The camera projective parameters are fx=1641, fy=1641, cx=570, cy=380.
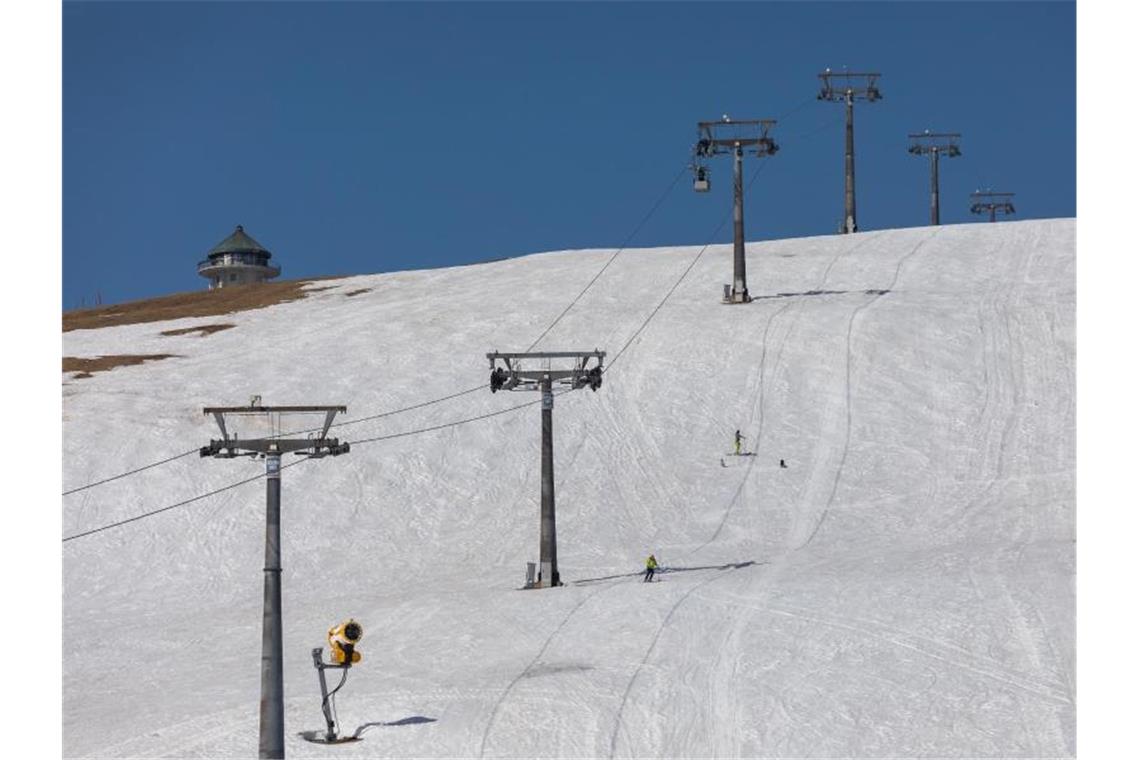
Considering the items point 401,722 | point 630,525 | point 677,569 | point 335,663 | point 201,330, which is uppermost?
point 201,330

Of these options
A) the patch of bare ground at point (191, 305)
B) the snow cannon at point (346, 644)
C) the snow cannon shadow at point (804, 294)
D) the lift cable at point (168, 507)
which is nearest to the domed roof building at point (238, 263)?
the patch of bare ground at point (191, 305)

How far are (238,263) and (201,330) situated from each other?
187 ft

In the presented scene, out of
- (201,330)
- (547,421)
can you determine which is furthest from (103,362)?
(547,421)

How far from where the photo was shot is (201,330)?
2876 inches

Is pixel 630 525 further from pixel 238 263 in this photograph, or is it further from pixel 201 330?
pixel 238 263

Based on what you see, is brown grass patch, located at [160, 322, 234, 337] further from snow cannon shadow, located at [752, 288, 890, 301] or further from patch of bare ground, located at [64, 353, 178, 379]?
snow cannon shadow, located at [752, 288, 890, 301]

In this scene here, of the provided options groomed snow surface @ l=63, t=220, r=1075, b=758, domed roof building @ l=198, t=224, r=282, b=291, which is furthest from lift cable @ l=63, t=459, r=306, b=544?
domed roof building @ l=198, t=224, r=282, b=291

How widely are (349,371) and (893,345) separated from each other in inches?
808

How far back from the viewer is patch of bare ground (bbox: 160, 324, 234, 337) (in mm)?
72438

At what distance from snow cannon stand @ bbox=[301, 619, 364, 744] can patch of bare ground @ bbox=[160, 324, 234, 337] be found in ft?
A: 141

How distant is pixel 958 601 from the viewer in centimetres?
3600
